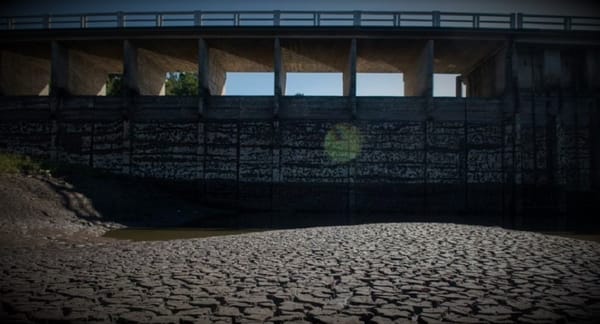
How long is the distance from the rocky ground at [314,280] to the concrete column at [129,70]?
40.2ft

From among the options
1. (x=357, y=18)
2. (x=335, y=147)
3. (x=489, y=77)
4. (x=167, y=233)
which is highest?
(x=357, y=18)

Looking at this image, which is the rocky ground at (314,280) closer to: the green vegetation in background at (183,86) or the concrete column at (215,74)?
the concrete column at (215,74)

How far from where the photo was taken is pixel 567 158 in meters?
17.3

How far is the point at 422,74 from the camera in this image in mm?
17766

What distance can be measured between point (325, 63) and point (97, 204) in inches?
581

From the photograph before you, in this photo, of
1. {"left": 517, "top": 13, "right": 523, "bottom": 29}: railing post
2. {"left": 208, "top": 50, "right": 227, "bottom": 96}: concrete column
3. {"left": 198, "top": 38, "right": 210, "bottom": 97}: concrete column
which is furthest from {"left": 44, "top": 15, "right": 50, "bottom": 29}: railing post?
{"left": 517, "top": 13, "right": 523, "bottom": 29}: railing post

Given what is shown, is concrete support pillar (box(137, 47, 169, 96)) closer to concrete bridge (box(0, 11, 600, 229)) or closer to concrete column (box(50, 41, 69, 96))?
concrete bridge (box(0, 11, 600, 229))

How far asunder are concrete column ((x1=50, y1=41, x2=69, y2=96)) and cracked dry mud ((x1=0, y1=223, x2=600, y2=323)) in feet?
48.1

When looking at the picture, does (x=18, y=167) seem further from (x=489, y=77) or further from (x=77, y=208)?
(x=489, y=77)

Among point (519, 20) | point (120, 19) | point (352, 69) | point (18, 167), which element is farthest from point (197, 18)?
point (519, 20)

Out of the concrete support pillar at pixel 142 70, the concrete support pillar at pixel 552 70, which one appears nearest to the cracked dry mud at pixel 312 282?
the concrete support pillar at pixel 142 70

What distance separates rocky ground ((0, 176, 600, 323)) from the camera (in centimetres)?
313

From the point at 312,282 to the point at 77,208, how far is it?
38.4 ft

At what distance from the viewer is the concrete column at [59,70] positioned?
17.6 m
